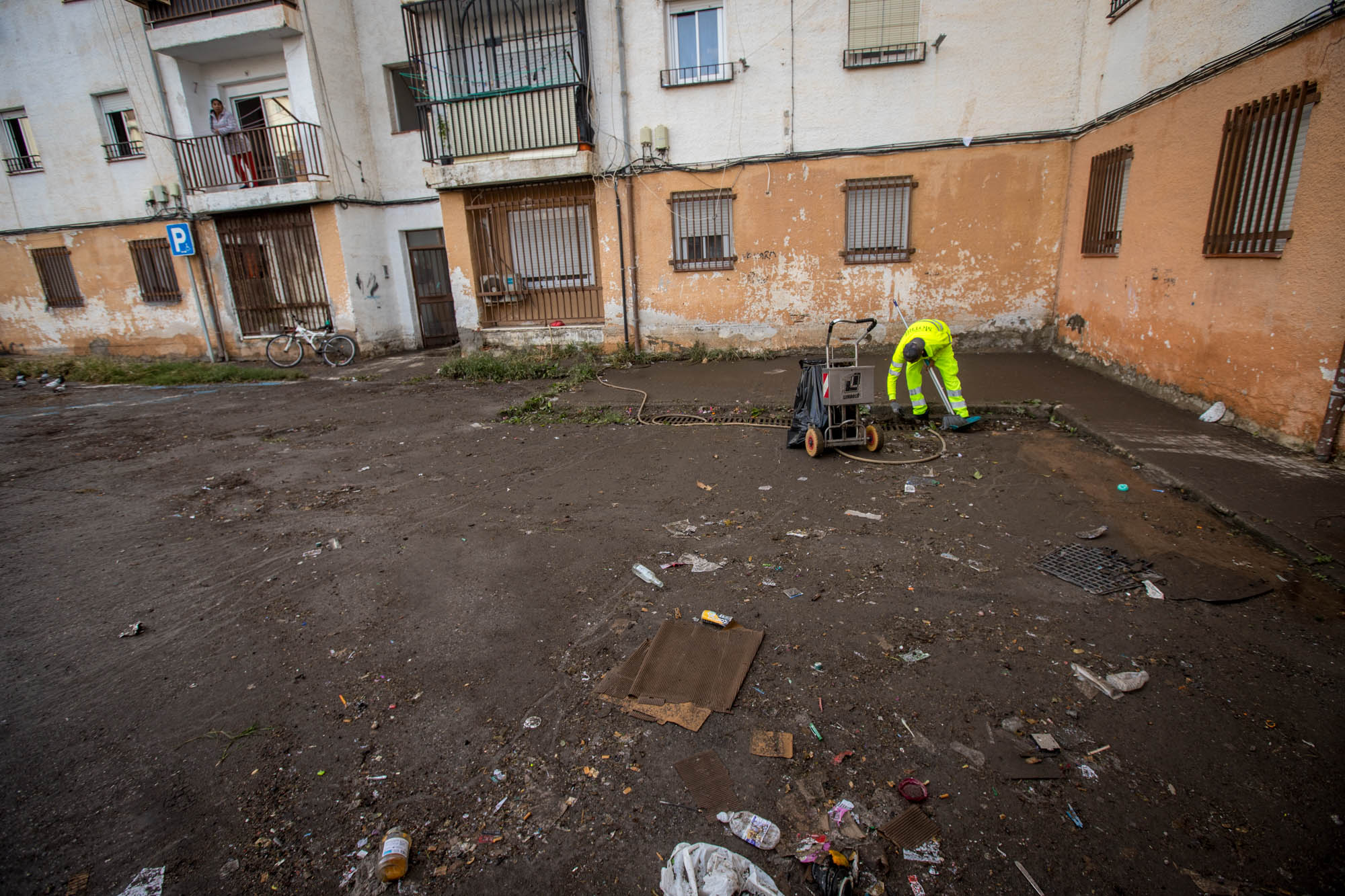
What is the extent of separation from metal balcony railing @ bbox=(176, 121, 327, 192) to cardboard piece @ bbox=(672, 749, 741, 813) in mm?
13443

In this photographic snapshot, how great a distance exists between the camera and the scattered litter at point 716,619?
10.8ft

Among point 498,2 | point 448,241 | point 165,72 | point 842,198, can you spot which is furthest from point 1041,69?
point 165,72

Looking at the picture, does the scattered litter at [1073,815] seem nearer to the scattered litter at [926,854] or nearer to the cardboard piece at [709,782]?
the scattered litter at [926,854]

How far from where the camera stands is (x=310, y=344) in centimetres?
1297

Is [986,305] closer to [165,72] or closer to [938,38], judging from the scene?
[938,38]

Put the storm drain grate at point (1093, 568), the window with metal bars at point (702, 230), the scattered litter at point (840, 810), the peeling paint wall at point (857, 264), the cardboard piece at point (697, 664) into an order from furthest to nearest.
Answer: the window with metal bars at point (702, 230)
the peeling paint wall at point (857, 264)
the storm drain grate at point (1093, 568)
the cardboard piece at point (697, 664)
the scattered litter at point (840, 810)

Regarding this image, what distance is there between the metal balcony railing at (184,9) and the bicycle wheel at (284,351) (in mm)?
5959

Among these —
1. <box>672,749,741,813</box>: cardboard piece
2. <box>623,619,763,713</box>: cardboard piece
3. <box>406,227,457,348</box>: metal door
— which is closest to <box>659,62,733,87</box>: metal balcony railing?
<box>406,227,457,348</box>: metal door

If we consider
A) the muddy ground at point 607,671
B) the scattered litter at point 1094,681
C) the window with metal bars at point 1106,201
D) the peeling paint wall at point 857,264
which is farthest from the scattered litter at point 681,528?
the window with metal bars at point 1106,201

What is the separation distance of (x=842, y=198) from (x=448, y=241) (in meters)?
7.07

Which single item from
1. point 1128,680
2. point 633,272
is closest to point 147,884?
point 1128,680

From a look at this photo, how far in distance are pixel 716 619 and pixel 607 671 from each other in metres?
0.66

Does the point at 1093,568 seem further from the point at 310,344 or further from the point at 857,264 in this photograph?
the point at 310,344

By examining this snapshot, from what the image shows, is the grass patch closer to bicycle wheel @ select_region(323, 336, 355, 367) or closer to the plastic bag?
bicycle wheel @ select_region(323, 336, 355, 367)
